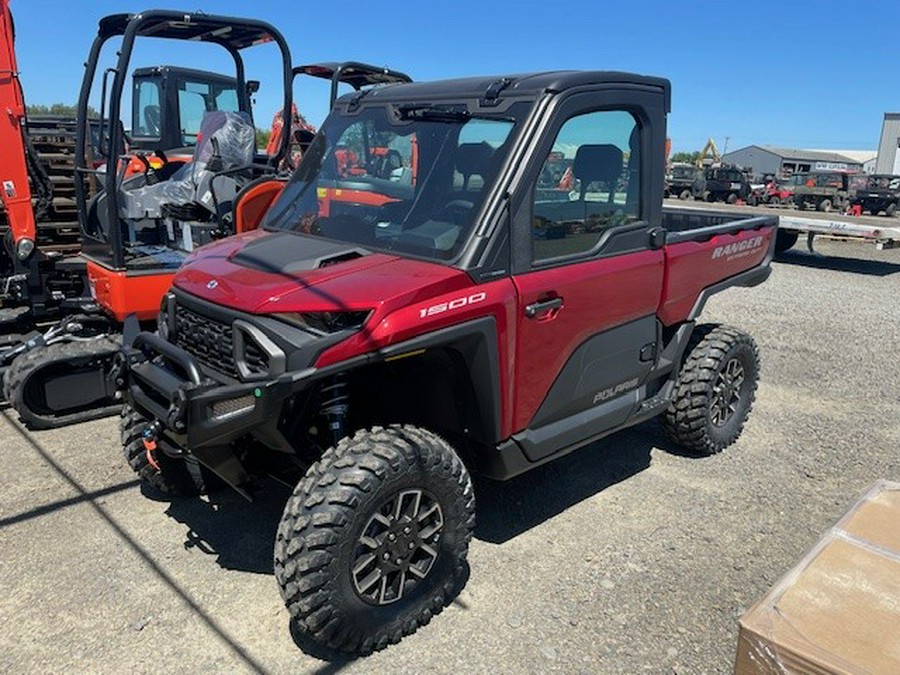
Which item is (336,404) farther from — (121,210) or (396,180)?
(121,210)

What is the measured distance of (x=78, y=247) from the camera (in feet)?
24.8

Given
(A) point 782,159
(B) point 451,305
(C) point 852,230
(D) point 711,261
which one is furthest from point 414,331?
(A) point 782,159

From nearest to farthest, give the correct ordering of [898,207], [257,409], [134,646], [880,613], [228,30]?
[880,613] → [257,409] → [134,646] → [228,30] → [898,207]

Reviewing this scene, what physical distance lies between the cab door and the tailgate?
20cm

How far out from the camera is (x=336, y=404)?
10.6ft

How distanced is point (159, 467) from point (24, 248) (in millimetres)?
3026

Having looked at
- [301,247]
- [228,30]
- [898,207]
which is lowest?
[898,207]

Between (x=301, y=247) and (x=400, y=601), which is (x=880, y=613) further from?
(x=301, y=247)

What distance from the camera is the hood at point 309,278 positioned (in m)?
2.98

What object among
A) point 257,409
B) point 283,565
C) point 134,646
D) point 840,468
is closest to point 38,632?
point 134,646

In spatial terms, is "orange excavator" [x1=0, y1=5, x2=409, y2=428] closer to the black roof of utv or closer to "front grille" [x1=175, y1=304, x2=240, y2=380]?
"front grille" [x1=175, y1=304, x2=240, y2=380]

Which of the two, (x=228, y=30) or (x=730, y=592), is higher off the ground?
(x=228, y=30)

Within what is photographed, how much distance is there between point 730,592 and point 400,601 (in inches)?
62.7

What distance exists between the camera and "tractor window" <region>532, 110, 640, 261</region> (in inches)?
138
